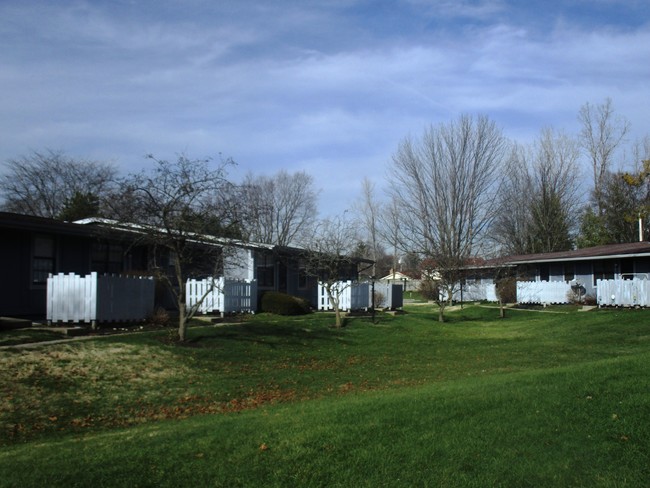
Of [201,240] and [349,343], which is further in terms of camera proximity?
[349,343]

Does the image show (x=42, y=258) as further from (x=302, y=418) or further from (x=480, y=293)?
(x=480, y=293)

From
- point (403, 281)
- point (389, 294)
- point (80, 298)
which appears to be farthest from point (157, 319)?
point (403, 281)

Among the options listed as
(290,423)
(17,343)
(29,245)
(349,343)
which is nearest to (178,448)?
(290,423)

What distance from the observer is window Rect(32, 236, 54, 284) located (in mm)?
19344

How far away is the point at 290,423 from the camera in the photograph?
7.34 meters

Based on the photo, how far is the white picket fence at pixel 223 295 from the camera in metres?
23.0

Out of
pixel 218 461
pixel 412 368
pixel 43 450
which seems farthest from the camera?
pixel 412 368

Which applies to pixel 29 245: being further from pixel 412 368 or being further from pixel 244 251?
pixel 412 368

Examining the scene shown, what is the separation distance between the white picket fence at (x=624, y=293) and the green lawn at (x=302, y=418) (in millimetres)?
15399

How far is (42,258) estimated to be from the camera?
19594 mm

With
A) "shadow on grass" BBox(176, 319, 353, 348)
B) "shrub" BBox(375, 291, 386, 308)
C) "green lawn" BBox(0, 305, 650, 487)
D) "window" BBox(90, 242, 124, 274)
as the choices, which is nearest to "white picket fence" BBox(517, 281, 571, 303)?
"shrub" BBox(375, 291, 386, 308)

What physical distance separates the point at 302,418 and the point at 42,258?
14752 millimetres

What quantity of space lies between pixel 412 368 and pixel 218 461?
10063mm

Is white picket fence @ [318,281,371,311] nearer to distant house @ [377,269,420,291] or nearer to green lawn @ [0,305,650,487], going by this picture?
distant house @ [377,269,420,291]
